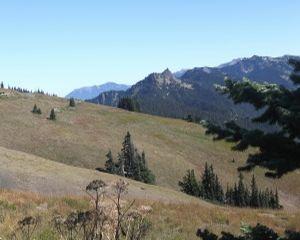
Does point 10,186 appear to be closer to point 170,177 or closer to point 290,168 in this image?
point 290,168

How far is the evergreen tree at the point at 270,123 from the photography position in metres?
6.68

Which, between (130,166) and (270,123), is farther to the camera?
(130,166)

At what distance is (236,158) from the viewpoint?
14900cm

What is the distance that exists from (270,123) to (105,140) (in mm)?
116650

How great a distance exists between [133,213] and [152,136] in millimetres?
132903

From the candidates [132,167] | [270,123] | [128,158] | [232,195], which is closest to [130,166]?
[132,167]

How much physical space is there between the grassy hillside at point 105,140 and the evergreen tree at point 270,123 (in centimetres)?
9124

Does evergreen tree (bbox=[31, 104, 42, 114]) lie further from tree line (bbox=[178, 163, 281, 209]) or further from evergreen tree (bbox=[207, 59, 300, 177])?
evergreen tree (bbox=[207, 59, 300, 177])

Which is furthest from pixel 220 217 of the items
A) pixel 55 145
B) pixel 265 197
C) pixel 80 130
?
pixel 80 130

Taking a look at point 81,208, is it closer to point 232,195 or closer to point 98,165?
point 98,165

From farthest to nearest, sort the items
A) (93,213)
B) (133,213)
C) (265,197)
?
1. (265,197)
2. (133,213)
3. (93,213)

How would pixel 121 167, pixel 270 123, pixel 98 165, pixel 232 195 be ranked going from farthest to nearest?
1. pixel 232 195
2. pixel 98 165
3. pixel 121 167
4. pixel 270 123

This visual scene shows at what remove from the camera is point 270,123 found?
273 inches

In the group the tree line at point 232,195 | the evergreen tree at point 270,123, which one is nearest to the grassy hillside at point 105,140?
the tree line at point 232,195
